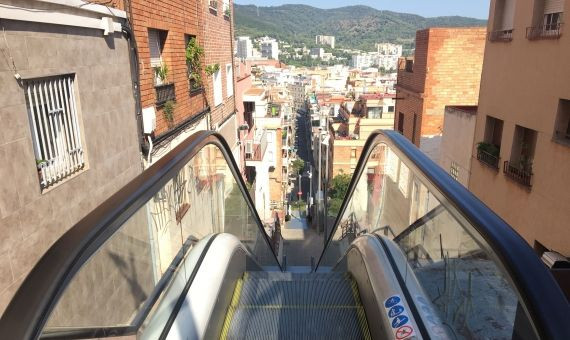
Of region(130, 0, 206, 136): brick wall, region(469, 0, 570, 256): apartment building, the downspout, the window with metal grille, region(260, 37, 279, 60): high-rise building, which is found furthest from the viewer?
region(260, 37, 279, 60): high-rise building

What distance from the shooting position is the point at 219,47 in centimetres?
1331

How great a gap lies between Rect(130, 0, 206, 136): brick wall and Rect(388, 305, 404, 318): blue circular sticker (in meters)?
5.67

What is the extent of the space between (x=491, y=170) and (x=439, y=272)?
8483mm

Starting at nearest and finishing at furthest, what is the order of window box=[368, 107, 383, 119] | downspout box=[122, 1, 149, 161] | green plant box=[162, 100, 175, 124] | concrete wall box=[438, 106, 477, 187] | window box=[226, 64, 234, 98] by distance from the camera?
downspout box=[122, 1, 149, 161], green plant box=[162, 100, 175, 124], concrete wall box=[438, 106, 477, 187], window box=[226, 64, 234, 98], window box=[368, 107, 383, 119]

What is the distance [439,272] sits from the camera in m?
2.55

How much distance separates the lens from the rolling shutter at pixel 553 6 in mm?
7863

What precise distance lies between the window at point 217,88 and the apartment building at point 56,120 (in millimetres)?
5999

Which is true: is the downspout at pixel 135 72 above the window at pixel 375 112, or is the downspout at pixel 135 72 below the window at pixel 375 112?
above

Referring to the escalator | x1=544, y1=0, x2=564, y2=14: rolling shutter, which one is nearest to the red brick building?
the escalator

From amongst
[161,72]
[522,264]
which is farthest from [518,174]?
[522,264]

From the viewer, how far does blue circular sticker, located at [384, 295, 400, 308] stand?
2.56 m

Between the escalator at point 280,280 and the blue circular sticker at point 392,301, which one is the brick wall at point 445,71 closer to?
the escalator at point 280,280

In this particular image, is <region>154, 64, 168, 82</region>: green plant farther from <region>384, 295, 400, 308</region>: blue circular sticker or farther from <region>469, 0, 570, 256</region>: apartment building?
<region>469, 0, 570, 256</region>: apartment building

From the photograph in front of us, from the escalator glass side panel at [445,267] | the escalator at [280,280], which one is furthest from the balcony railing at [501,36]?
the escalator glass side panel at [445,267]
